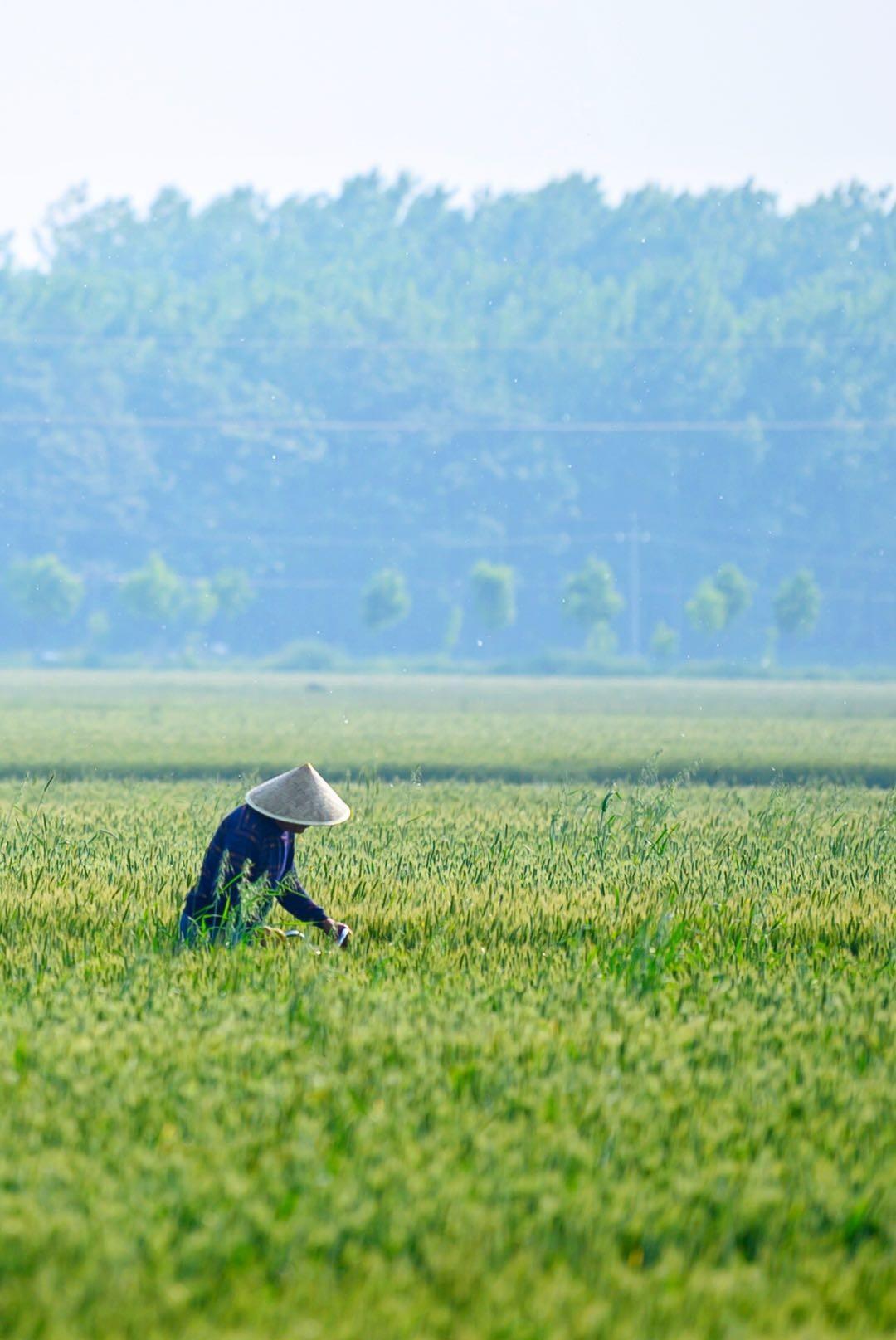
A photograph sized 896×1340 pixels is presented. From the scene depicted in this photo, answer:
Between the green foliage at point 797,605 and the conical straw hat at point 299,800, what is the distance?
247ft

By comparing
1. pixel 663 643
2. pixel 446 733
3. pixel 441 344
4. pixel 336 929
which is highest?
pixel 441 344

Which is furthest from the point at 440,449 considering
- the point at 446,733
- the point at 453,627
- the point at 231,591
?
the point at 446,733

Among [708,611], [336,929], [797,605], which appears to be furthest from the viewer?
[797,605]

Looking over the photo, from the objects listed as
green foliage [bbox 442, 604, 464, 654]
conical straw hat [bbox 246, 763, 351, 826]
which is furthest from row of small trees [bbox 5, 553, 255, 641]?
conical straw hat [bbox 246, 763, 351, 826]

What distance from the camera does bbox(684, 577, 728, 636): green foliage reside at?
264 ft

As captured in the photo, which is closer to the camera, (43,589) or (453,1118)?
(453,1118)

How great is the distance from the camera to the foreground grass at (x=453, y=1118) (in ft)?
12.8

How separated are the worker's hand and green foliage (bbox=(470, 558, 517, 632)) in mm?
75015

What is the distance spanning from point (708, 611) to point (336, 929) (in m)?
73.7

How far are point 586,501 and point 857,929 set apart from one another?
83.5m

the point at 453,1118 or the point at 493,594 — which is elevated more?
the point at 493,594

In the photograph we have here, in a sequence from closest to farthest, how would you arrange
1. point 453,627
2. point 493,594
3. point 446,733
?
point 446,733
point 493,594
point 453,627

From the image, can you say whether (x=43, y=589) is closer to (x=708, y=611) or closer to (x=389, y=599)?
(x=389, y=599)

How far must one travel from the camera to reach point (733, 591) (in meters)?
82.4
